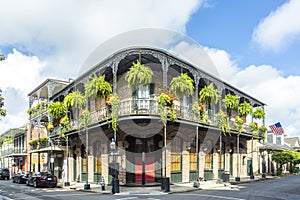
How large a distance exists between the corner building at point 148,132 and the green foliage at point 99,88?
939mm

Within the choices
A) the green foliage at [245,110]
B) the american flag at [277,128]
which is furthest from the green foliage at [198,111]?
the american flag at [277,128]

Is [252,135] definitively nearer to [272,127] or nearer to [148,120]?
[272,127]

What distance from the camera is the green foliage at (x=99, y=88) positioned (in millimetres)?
19953

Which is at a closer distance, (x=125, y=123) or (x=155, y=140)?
(x=125, y=123)

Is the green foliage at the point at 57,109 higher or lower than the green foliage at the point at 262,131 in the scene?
Answer: higher

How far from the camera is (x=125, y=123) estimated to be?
766 inches

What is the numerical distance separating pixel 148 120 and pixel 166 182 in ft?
11.9

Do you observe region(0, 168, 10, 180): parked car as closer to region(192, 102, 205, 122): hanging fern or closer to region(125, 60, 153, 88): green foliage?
region(192, 102, 205, 122): hanging fern

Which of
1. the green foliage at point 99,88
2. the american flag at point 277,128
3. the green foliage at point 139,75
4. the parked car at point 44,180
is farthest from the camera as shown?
the american flag at point 277,128

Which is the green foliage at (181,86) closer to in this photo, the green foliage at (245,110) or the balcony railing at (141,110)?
the balcony railing at (141,110)

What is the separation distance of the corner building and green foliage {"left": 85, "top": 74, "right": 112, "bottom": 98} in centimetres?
94

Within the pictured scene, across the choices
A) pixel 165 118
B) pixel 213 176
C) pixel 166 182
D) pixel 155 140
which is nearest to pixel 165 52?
pixel 165 118

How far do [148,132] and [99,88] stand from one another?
402 cm

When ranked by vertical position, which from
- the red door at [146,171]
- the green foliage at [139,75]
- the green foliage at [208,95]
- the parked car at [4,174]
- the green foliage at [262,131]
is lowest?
the parked car at [4,174]
